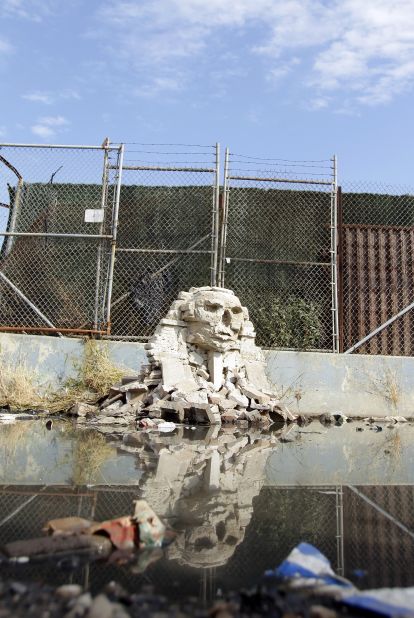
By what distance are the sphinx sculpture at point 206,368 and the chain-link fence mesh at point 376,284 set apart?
1815 mm

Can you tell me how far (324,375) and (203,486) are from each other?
535 cm

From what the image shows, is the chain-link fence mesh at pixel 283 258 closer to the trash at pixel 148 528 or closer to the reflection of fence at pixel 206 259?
the reflection of fence at pixel 206 259

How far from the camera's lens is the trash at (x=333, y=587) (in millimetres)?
1631

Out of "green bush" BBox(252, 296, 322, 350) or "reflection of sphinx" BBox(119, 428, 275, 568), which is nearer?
"reflection of sphinx" BBox(119, 428, 275, 568)

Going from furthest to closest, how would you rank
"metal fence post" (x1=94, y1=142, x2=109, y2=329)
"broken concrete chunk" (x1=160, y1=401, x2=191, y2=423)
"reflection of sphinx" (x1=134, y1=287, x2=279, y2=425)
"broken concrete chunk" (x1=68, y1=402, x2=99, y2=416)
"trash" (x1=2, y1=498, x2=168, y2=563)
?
"metal fence post" (x1=94, y1=142, x2=109, y2=329)
"broken concrete chunk" (x1=68, y1=402, x2=99, y2=416)
"reflection of sphinx" (x1=134, y1=287, x2=279, y2=425)
"broken concrete chunk" (x1=160, y1=401, x2=191, y2=423)
"trash" (x1=2, y1=498, x2=168, y2=563)

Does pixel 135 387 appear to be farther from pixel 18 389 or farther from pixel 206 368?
pixel 18 389

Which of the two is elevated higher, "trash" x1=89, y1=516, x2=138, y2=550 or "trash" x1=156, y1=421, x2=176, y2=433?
"trash" x1=156, y1=421, x2=176, y2=433

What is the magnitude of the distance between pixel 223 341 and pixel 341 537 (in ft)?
17.0

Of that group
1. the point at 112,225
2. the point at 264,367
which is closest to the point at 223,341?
the point at 264,367

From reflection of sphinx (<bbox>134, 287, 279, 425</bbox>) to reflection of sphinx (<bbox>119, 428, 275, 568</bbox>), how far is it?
1.41 meters

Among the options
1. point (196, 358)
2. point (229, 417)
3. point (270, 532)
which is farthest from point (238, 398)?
point (270, 532)

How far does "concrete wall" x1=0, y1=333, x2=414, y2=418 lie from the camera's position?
26.4 feet

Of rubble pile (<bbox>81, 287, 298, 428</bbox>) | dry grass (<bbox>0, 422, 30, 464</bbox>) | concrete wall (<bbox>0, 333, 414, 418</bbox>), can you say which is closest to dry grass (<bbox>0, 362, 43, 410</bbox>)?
concrete wall (<bbox>0, 333, 414, 418</bbox>)

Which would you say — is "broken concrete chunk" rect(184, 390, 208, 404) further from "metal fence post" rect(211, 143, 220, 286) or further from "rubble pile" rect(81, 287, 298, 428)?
"metal fence post" rect(211, 143, 220, 286)
